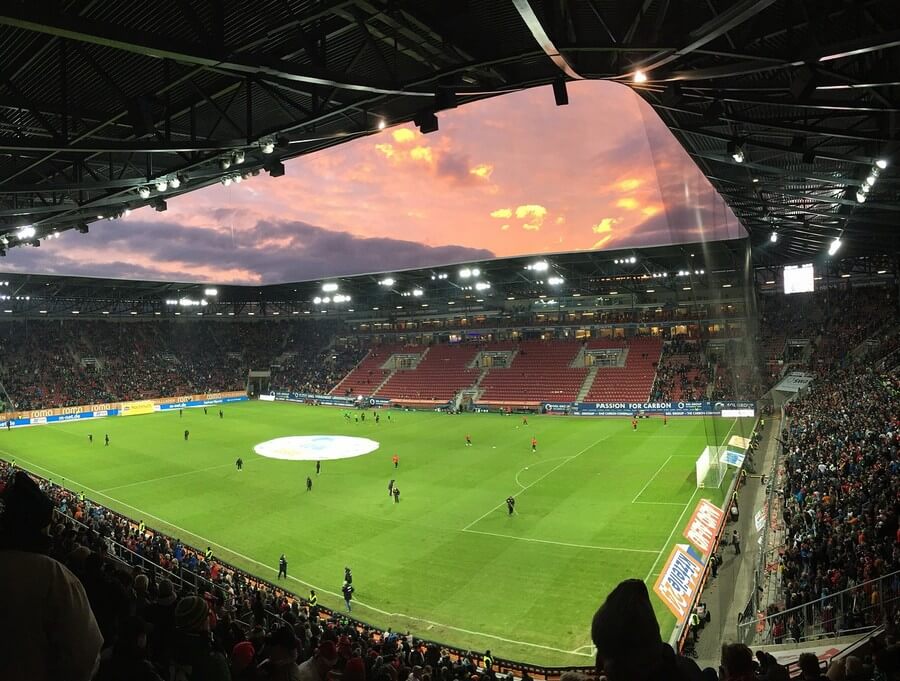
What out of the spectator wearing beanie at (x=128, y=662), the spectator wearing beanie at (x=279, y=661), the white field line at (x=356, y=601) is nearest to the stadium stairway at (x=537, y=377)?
the white field line at (x=356, y=601)

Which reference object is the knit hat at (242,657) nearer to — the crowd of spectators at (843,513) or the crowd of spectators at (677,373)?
the crowd of spectators at (843,513)

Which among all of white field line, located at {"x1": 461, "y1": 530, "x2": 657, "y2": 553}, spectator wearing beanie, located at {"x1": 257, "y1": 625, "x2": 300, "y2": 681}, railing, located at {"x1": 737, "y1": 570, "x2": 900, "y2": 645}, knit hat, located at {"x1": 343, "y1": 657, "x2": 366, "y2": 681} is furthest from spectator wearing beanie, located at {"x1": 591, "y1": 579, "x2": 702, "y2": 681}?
white field line, located at {"x1": 461, "y1": 530, "x2": 657, "y2": 553}

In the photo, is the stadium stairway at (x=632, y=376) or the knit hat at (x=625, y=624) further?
the stadium stairway at (x=632, y=376)

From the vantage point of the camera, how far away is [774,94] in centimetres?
1597

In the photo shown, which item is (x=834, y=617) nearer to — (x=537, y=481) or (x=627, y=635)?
(x=627, y=635)

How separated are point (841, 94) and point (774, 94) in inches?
104

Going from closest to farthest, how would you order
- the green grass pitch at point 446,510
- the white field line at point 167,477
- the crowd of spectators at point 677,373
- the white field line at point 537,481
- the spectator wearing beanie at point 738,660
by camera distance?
the spectator wearing beanie at point 738,660 → the green grass pitch at point 446,510 → the white field line at point 537,481 → the white field line at point 167,477 → the crowd of spectators at point 677,373

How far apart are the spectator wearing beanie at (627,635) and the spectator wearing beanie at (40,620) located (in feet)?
6.39

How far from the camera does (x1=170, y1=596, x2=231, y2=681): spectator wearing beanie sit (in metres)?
3.91

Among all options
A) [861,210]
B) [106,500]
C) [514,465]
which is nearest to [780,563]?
[514,465]

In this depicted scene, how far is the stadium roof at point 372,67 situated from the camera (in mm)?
10688

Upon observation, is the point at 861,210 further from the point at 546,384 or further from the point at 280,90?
the point at 546,384

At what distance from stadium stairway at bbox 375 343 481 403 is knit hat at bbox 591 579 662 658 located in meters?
68.4

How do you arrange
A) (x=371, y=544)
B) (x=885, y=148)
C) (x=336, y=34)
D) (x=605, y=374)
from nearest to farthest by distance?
(x=336, y=34)
(x=885, y=148)
(x=371, y=544)
(x=605, y=374)
